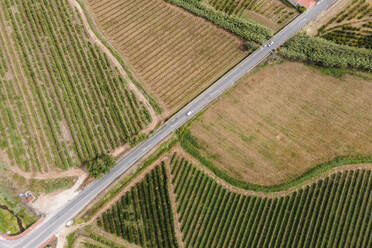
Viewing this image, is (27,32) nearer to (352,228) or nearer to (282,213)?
(282,213)

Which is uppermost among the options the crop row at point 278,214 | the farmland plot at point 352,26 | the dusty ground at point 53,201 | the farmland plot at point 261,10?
the farmland plot at point 261,10

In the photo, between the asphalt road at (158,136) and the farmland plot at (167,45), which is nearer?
the asphalt road at (158,136)

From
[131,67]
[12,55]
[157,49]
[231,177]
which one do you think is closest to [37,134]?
[12,55]

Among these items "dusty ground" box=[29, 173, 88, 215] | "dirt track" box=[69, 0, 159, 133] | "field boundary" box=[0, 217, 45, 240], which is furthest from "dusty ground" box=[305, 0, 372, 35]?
"field boundary" box=[0, 217, 45, 240]

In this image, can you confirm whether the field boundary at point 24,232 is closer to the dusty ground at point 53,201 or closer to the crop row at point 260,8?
the dusty ground at point 53,201

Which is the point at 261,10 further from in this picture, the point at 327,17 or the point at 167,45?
Answer: the point at 167,45

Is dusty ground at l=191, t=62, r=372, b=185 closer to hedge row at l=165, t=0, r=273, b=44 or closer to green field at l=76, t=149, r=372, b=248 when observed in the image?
green field at l=76, t=149, r=372, b=248

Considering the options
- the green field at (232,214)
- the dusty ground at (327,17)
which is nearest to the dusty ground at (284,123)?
the green field at (232,214)

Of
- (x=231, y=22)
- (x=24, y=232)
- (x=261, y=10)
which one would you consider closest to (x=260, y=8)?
(x=261, y=10)
